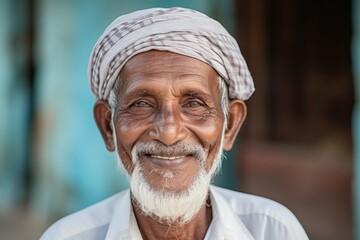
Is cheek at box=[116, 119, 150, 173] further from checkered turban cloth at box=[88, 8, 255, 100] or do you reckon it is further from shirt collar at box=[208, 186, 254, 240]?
shirt collar at box=[208, 186, 254, 240]

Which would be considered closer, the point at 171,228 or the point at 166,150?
the point at 166,150

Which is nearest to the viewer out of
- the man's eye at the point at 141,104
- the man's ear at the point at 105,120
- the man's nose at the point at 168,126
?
the man's nose at the point at 168,126

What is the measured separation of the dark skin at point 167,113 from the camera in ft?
7.83

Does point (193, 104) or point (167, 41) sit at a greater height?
point (167, 41)

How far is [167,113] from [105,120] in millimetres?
399

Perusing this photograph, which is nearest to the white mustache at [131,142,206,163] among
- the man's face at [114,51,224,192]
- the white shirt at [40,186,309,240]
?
the man's face at [114,51,224,192]

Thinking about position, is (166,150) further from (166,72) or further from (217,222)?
(217,222)

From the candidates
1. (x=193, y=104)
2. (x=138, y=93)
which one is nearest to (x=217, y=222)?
(x=193, y=104)

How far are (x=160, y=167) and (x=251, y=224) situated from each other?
19.5 inches

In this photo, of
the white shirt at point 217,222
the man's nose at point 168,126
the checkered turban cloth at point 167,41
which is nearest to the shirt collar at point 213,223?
the white shirt at point 217,222

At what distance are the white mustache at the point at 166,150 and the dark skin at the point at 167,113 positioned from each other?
0.01 m

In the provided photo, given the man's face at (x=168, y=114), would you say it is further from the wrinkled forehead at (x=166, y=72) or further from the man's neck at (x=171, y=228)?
the man's neck at (x=171, y=228)

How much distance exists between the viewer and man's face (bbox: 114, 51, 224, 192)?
238cm

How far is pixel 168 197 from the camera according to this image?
239 cm
